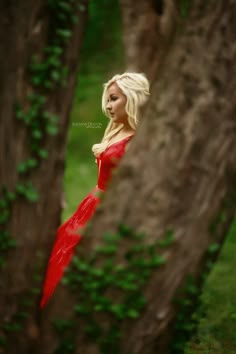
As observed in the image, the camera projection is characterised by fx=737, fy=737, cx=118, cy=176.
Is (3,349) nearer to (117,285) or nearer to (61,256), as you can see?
(117,285)

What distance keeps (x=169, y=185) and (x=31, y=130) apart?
0.59 m

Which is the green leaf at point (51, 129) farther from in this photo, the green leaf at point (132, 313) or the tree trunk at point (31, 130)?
the green leaf at point (132, 313)

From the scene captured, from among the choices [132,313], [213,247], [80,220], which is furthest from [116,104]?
[132,313]

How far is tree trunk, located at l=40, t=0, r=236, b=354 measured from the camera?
2.96 metres

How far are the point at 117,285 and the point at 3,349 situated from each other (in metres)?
0.57

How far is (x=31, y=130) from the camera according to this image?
2922mm

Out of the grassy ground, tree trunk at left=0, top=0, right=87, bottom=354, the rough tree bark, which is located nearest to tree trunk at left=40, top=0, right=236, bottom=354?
tree trunk at left=0, top=0, right=87, bottom=354

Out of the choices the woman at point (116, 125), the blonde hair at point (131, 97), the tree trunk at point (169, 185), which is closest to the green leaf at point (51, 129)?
the tree trunk at point (169, 185)

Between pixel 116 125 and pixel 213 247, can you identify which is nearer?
pixel 213 247

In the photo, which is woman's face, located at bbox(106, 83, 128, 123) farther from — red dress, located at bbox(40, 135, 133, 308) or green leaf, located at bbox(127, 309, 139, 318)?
green leaf, located at bbox(127, 309, 139, 318)

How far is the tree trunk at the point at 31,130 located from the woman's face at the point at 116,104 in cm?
175

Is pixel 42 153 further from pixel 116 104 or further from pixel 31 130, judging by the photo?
pixel 116 104

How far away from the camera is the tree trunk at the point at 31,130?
2885 mm

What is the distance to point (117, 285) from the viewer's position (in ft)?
9.79
